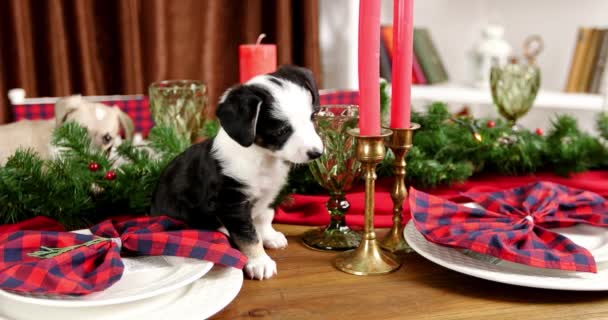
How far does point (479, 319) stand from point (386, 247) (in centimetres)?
23

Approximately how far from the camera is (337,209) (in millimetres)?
901

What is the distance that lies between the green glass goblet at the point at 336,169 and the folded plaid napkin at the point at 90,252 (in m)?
0.20

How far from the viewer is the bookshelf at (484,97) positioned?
2.53 m

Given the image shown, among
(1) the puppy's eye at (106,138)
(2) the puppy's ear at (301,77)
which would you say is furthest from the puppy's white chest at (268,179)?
(1) the puppy's eye at (106,138)

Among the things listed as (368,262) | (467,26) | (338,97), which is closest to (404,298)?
(368,262)

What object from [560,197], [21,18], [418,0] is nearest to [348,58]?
[418,0]

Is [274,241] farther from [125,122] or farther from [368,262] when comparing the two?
[125,122]

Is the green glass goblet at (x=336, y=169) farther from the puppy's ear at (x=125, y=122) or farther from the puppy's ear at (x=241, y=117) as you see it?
the puppy's ear at (x=125, y=122)

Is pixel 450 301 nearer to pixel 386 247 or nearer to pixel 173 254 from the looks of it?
pixel 386 247

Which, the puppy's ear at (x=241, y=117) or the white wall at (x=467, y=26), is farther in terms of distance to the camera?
the white wall at (x=467, y=26)

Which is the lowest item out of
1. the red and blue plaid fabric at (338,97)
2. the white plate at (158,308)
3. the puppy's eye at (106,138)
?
the white plate at (158,308)

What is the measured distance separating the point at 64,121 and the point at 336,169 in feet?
2.16

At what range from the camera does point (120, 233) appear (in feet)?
2.54

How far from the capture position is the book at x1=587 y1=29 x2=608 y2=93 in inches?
104
